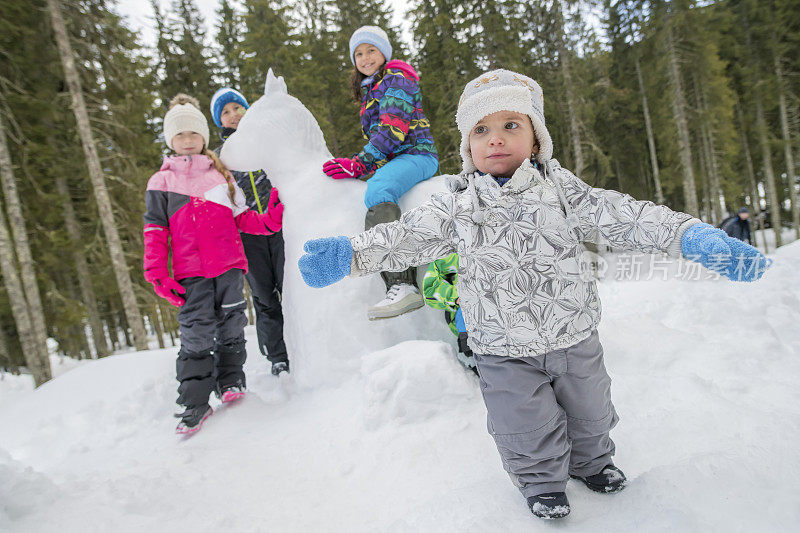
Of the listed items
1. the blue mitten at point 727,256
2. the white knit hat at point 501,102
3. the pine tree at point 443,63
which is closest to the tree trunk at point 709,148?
the pine tree at point 443,63

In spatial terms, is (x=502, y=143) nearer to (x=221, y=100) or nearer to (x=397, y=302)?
(x=397, y=302)

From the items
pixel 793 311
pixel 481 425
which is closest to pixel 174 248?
pixel 481 425

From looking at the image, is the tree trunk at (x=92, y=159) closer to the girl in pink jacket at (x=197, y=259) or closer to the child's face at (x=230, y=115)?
the child's face at (x=230, y=115)

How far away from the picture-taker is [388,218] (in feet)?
9.12

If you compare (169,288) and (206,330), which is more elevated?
(169,288)

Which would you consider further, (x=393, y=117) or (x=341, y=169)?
(x=341, y=169)

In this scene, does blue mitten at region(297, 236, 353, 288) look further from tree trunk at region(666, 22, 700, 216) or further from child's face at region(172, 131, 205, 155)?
tree trunk at region(666, 22, 700, 216)

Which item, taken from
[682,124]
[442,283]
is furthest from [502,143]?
[682,124]

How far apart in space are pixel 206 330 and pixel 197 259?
51 centimetres

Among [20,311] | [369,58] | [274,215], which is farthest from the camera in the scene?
[20,311]

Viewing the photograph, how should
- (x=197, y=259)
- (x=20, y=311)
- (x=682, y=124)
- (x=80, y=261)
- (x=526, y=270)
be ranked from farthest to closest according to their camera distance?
1. (x=682, y=124)
2. (x=80, y=261)
3. (x=20, y=311)
4. (x=197, y=259)
5. (x=526, y=270)

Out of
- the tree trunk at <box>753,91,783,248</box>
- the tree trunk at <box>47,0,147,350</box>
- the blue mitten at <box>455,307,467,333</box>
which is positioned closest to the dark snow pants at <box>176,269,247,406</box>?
the blue mitten at <box>455,307,467,333</box>

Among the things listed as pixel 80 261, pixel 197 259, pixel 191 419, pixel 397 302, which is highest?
pixel 80 261

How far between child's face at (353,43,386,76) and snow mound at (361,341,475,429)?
86.6 inches
